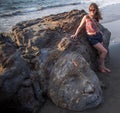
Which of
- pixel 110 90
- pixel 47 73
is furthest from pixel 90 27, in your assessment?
pixel 47 73

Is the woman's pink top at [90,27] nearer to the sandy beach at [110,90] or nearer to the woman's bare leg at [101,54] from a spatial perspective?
the woman's bare leg at [101,54]

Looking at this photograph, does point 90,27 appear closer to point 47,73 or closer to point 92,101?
point 47,73

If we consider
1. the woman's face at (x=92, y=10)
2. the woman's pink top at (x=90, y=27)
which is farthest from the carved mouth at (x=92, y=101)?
the woman's face at (x=92, y=10)

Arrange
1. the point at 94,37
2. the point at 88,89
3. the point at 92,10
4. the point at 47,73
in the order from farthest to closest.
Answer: the point at 92,10, the point at 94,37, the point at 47,73, the point at 88,89

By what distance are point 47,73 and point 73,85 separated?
21.5 inches

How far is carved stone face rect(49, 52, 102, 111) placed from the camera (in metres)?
4.84

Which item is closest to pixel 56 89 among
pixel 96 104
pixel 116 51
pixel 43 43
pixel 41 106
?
pixel 41 106

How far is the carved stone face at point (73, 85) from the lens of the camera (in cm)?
484

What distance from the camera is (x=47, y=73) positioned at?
5191mm

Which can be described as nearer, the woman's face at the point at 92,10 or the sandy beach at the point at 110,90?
the sandy beach at the point at 110,90

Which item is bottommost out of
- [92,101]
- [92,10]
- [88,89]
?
[92,101]

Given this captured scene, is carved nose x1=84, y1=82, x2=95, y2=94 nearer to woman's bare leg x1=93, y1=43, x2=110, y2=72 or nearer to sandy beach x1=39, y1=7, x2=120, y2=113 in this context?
sandy beach x1=39, y1=7, x2=120, y2=113

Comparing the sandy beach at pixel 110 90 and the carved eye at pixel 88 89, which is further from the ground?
the carved eye at pixel 88 89

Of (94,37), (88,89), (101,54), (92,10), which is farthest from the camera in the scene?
(92,10)
